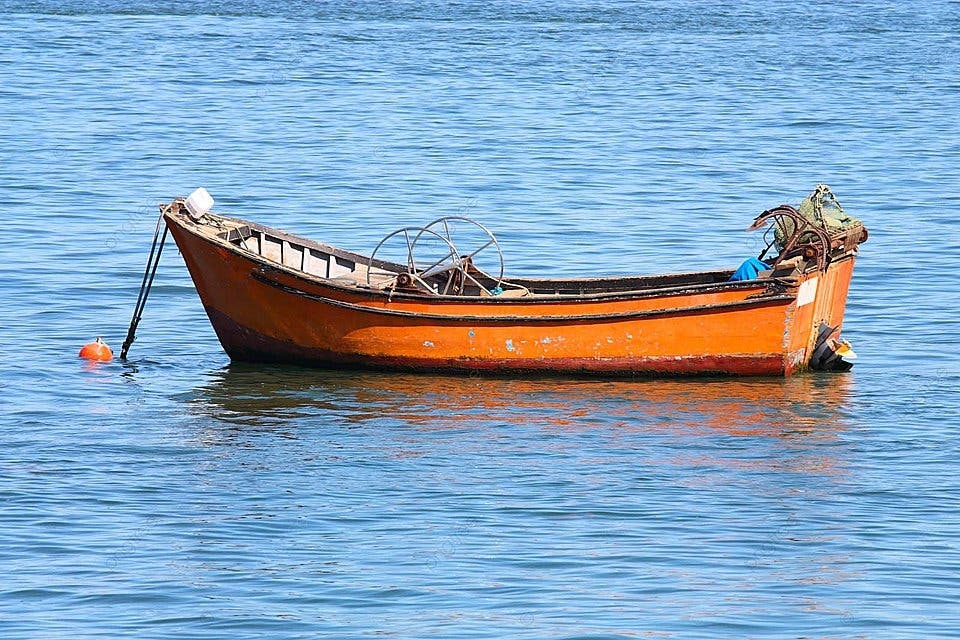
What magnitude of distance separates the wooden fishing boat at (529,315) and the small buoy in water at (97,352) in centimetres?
111

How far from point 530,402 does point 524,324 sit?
0.71m

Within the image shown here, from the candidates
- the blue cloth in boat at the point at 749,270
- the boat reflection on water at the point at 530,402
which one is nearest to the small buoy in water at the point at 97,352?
the boat reflection on water at the point at 530,402

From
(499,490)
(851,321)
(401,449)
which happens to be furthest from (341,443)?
(851,321)

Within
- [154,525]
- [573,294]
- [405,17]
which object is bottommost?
[154,525]

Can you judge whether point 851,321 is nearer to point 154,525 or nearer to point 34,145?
point 154,525

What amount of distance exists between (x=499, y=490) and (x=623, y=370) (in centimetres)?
336

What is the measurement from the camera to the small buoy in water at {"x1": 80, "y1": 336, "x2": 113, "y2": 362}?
14.8 metres

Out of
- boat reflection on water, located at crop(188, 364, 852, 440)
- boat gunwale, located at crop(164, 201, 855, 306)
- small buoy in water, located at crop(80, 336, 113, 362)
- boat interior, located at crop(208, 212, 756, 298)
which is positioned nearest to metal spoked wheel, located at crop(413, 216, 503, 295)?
boat interior, located at crop(208, 212, 756, 298)

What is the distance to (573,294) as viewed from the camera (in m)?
14.4

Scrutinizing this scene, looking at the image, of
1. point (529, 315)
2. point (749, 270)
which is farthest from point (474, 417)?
point (749, 270)

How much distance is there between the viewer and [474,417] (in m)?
12.8

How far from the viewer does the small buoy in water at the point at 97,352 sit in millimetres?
14844

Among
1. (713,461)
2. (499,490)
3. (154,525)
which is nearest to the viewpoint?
(154,525)

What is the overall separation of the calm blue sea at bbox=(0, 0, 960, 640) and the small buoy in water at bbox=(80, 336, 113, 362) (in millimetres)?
150
